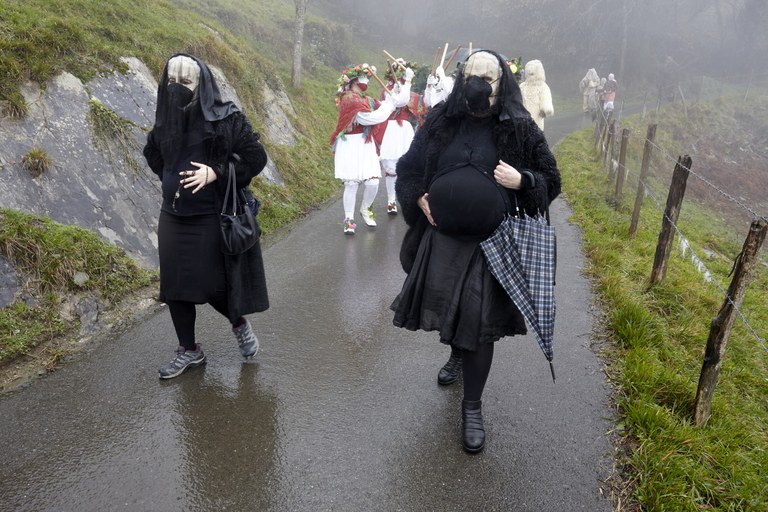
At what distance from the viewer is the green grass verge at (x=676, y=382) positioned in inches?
96.6

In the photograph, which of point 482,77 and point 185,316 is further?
point 185,316

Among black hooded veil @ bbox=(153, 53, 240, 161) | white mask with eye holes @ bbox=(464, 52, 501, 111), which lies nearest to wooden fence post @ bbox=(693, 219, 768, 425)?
white mask with eye holes @ bbox=(464, 52, 501, 111)

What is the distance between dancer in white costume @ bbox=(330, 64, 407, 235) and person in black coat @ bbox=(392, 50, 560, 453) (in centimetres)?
370

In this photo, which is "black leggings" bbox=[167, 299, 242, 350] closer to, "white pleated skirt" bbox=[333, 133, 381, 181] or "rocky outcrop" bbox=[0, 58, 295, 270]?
"rocky outcrop" bbox=[0, 58, 295, 270]

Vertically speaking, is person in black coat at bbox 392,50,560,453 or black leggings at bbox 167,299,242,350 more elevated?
person in black coat at bbox 392,50,560,453

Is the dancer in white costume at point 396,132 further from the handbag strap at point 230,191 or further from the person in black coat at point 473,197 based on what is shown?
the person in black coat at point 473,197

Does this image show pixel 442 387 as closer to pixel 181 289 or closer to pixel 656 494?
pixel 656 494

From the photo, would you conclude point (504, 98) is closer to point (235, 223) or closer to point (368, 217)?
point (235, 223)

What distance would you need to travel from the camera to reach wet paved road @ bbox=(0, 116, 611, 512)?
246 centimetres

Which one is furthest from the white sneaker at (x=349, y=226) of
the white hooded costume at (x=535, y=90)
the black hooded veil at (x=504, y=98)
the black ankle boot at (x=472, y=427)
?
the black hooded veil at (x=504, y=98)

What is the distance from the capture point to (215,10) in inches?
669

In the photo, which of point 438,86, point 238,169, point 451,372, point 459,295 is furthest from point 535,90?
point 459,295

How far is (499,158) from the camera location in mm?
2562

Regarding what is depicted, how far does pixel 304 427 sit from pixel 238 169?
1581 millimetres
